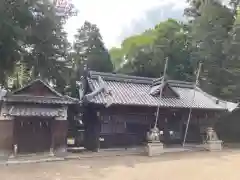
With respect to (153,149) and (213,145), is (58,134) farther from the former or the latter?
(213,145)

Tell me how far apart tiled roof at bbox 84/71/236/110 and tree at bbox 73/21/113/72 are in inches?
264

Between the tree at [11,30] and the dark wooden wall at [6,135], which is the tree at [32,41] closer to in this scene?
the tree at [11,30]

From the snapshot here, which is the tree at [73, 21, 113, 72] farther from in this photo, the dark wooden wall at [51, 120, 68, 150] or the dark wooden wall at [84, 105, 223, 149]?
the dark wooden wall at [51, 120, 68, 150]

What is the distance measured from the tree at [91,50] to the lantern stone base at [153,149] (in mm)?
11522

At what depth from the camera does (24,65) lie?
2114 cm

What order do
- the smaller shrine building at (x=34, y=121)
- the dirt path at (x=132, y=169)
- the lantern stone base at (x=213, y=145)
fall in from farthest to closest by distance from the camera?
the lantern stone base at (x=213, y=145), the smaller shrine building at (x=34, y=121), the dirt path at (x=132, y=169)

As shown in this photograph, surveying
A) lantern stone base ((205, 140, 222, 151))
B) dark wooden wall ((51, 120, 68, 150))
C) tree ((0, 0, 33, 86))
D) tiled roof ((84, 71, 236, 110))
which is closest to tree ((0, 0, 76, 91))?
tree ((0, 0, 33, 86))

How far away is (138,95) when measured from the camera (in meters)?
17.5

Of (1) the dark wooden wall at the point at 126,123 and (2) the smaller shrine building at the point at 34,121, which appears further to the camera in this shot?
(1) the dark wooden wall at the point at 126,123

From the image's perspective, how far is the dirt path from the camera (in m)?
10.3

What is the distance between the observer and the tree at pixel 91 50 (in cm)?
2519

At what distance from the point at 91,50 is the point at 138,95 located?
9805mm

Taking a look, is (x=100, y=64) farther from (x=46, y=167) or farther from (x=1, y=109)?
(x=46, y=167)

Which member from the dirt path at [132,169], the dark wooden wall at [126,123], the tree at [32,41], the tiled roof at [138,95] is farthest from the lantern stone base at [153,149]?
the tree at [32,41]
